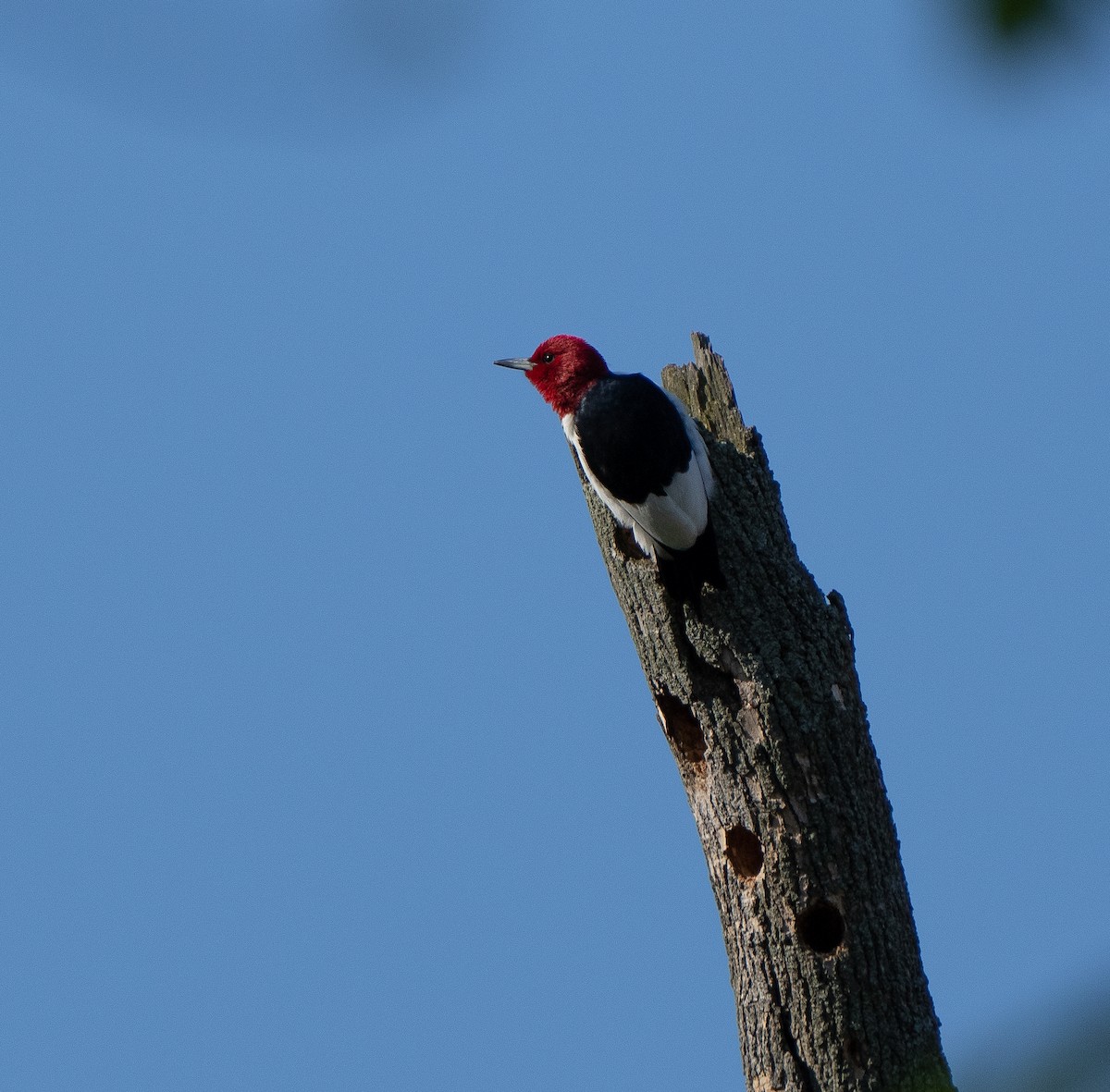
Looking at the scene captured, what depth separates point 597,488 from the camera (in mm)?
4738

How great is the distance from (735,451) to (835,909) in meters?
1.55

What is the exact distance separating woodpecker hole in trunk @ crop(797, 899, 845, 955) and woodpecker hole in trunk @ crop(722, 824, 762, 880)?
193 mm

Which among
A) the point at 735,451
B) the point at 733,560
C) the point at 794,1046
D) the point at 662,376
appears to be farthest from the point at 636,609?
the point at 794,1046

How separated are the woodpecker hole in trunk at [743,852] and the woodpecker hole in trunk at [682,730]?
236 millimetres

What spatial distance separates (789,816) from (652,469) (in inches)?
48.8

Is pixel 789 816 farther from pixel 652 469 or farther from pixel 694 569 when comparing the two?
pixel 652 469

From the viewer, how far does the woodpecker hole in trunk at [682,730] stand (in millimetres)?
4273

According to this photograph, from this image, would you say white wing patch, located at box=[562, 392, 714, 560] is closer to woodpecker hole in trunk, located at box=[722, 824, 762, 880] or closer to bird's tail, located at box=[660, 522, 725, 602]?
bird's tail, located at box=[660, 522, 725, 602]

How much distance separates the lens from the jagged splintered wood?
3.85 meters

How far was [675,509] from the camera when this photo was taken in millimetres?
4348

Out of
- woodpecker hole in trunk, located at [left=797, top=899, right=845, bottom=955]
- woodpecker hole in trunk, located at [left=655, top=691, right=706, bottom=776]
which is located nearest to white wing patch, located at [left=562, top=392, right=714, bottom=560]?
woodpecker hole in trunk, located at [left=655, top=691, right=706, bottom=776]

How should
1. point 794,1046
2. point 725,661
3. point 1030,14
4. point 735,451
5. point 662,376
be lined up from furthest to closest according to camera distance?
point 662,376 < point 735,451 < point 725,661 < point 794,1046 < point 1030,14

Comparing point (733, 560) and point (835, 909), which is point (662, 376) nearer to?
point (733, 560)

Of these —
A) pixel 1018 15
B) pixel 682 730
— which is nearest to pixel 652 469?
pixel 682 730
